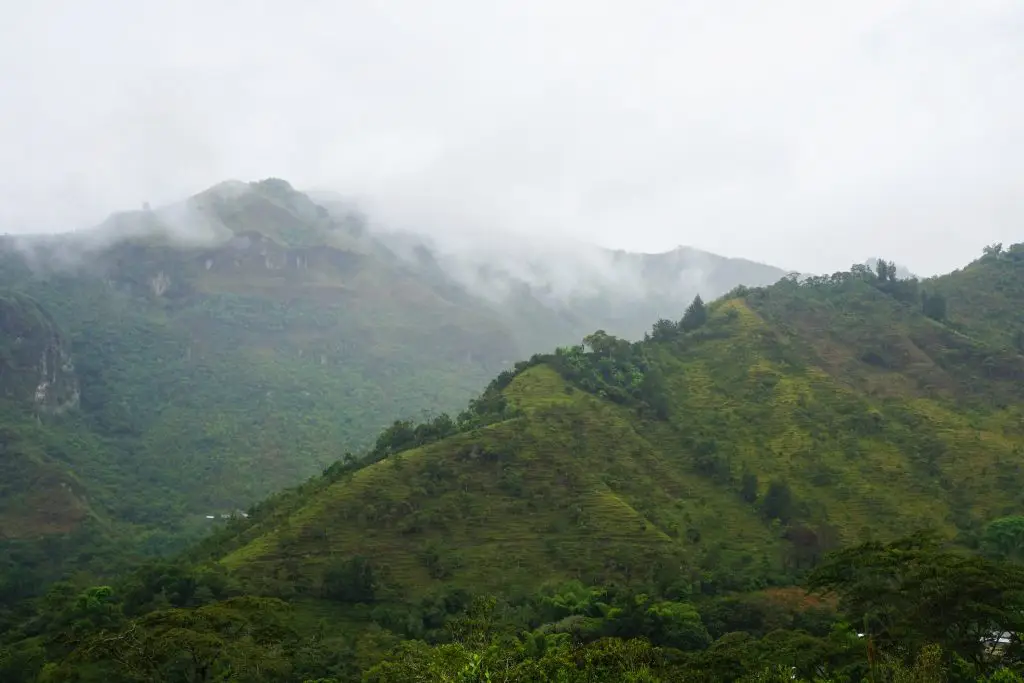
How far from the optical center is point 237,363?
186m

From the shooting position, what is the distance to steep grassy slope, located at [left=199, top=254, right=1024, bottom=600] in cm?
6562

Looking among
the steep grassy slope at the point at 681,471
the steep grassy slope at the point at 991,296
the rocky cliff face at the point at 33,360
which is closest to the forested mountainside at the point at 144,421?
the rocky cliff face at the point at 33,360

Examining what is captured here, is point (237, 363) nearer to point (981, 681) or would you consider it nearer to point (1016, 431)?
point (1016, 431)

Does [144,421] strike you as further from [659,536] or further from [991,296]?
[991,296]

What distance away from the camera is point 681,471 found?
82188mm

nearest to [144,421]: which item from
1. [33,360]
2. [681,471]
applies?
[33,360]

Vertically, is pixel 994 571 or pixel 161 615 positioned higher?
pixel 161 615

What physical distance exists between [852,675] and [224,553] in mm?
53125

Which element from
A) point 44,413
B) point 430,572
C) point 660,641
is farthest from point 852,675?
point 44,413

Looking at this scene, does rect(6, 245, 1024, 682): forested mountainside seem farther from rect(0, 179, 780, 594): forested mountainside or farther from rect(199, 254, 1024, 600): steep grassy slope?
rect(0, 179, 780, 594): forested mountainside

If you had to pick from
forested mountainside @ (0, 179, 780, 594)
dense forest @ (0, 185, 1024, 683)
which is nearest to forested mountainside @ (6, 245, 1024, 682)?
dense forest @ (0, 185, 1024, 683)

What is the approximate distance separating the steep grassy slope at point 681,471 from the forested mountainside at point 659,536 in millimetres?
280

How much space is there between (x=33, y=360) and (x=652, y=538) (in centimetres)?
13294

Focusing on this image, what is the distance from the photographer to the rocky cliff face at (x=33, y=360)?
14688 cm
